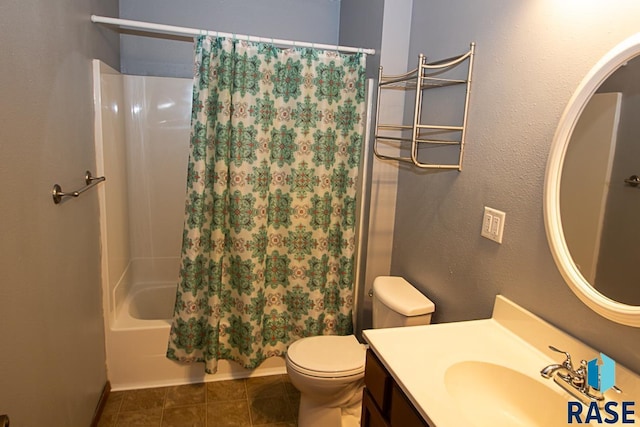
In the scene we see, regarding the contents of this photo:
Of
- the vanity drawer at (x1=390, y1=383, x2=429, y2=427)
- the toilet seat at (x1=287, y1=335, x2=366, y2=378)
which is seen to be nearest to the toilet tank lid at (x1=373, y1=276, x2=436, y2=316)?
the toilet seat at (x1=287, y1=335, x2=366, y2=378)

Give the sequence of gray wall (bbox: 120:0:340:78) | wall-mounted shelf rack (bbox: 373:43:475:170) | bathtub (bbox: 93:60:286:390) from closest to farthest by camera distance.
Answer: wall-mounted shelf rack (bbox: 373:43:475:170), bathtub (bbox: 93:60:286:390), gray wall (bbox: 120:0:340:78)

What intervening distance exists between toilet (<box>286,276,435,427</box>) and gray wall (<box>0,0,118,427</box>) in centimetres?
94

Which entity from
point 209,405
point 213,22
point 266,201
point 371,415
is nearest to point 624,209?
point 371,415

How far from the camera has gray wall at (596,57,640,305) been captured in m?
1.04

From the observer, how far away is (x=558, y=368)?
112 cm

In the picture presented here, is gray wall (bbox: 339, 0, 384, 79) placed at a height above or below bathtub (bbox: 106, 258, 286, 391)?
above

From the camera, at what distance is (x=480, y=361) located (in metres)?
1.24

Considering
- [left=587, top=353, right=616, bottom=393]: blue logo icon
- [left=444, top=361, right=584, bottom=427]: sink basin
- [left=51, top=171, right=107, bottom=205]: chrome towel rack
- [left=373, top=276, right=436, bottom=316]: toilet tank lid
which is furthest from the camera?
[left=373, top=276, right=436, bottom=316]: toilet tank lid

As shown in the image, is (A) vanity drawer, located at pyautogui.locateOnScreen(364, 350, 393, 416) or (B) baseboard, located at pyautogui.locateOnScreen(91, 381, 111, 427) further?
(B) baseboard, located at pyautogui.locateOnScreen(91, 381, 111, 427)

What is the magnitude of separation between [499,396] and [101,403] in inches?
76.7

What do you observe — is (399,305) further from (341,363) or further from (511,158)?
(511,158)

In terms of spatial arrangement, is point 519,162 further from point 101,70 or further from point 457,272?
point 101,70

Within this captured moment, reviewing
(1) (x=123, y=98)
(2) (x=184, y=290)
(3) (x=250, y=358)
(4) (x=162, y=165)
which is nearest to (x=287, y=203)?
(2) (x=184, y=290)

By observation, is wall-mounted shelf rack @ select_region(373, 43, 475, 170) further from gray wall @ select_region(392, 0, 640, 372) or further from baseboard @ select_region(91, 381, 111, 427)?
baseboard @ select_region(91, 381, 111, 427)
